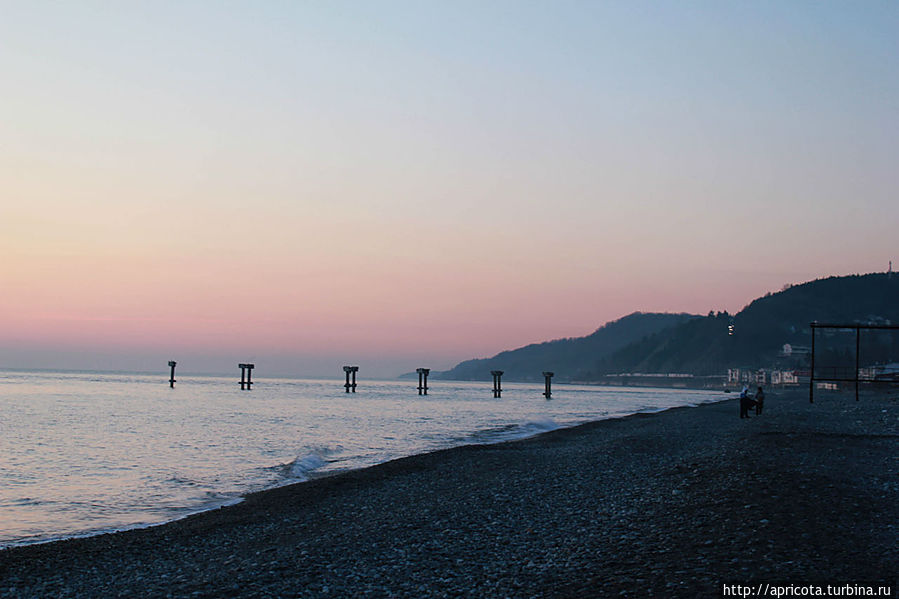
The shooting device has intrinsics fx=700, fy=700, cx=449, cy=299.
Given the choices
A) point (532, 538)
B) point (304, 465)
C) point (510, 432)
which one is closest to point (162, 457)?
point (304, 465)

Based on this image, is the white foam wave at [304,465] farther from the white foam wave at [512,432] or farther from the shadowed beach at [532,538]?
the white foam wave at [512,432]

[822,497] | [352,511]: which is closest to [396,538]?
[352,511]

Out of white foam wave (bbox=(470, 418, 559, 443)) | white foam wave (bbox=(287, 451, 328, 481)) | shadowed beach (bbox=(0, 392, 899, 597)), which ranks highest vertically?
shadowed beach (bbox=(0, 392, 899, 597))

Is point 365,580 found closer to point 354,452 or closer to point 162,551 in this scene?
point 162,551

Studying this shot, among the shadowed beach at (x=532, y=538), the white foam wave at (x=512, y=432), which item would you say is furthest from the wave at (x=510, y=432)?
the shadowed beach at (x=532, y=538)

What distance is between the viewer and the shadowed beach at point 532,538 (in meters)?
7.89

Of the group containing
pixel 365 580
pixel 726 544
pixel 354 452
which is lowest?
pixel 354 452

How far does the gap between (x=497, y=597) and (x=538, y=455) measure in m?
16.5

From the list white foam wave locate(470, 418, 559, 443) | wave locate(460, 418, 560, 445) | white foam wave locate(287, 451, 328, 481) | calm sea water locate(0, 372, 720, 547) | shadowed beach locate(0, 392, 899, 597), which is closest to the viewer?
shadowed beach locate(0, 392, 899, 597)

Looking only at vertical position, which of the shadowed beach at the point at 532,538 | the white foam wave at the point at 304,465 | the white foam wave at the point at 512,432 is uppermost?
the shadowed beach at the point at 532,538

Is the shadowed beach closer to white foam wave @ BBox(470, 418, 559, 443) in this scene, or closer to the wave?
the wave

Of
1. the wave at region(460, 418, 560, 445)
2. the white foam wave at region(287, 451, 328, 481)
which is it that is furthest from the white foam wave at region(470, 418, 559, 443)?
the white foam wave at region(287, 451, 328, 481)

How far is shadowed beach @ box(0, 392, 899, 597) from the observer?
311 inches

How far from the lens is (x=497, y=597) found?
7535 mm
